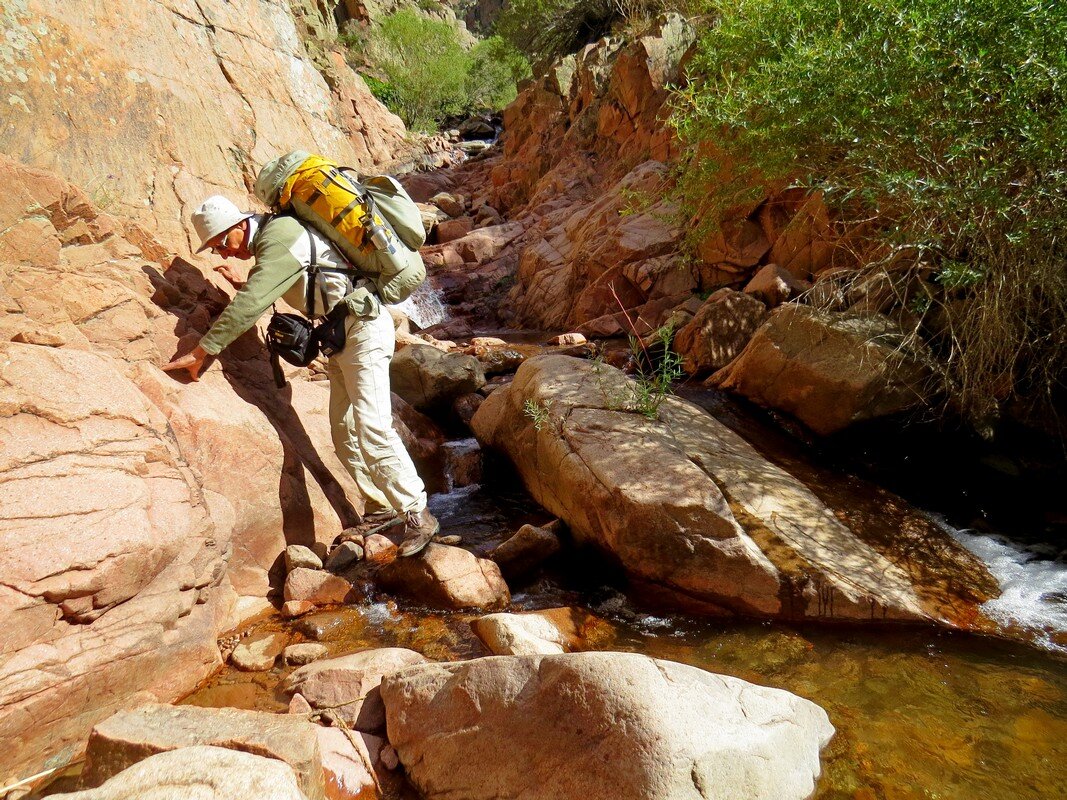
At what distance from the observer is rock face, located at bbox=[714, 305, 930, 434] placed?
15.6 ft

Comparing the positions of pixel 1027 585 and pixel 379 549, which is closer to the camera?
pixel 1027 585

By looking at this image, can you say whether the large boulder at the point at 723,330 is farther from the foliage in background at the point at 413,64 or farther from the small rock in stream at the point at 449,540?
the foliage in background at the point at 413,64

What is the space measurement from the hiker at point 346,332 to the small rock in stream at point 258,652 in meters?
0.91

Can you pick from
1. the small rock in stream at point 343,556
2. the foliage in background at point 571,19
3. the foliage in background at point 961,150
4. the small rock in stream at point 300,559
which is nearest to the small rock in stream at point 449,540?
the small rock in stream at point 343,556

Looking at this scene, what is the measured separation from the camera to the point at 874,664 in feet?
10.5

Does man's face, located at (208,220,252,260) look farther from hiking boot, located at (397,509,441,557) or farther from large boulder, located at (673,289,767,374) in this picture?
large boulder, located at (673,289,767,374)

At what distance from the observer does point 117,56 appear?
467cm

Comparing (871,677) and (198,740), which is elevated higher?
(198,740)

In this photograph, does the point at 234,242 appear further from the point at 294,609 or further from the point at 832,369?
the point at 832,369

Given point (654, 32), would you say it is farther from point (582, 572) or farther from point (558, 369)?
point (582, 572)

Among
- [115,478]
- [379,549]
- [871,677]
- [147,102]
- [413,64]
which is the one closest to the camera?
[115,478]

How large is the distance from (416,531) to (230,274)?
2437 millimetres

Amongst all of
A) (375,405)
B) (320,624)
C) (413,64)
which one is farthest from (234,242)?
(413,64)

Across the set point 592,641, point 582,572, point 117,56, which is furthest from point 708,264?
point 117,56
